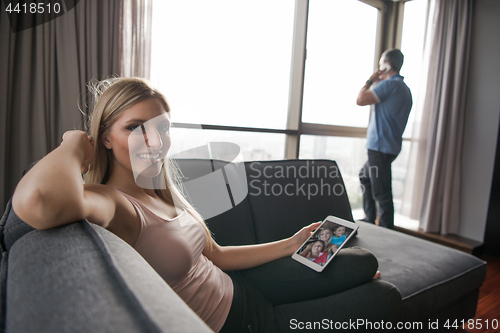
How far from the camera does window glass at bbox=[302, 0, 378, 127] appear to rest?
9.92 ft

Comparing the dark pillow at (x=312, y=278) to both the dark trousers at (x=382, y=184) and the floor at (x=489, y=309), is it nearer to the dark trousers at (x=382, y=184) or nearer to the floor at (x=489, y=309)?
the floor at (x=489, y=309)

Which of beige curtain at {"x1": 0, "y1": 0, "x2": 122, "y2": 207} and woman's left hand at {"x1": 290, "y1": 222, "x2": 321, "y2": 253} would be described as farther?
beige curtain at {"x1": 0, "y1": 0, "x2": 122, "y2": 207}

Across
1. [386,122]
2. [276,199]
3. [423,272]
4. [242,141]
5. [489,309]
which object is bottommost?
[489,309]

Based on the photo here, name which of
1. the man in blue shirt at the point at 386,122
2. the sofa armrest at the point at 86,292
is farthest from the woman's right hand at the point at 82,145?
the man in blue shirt at the point at 386,122

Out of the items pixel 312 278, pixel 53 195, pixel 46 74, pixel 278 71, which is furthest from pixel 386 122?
pixel 53 195

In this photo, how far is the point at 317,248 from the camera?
1077 millimetres

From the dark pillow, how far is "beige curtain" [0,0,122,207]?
4.76 ft

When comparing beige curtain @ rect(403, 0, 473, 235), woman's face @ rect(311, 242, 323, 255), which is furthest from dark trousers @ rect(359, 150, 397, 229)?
woman's face @ rect(311, 242, 323, 255)

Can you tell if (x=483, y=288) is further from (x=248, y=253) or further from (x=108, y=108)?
(x=108, y=108)

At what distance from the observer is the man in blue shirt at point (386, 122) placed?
260 centimetres

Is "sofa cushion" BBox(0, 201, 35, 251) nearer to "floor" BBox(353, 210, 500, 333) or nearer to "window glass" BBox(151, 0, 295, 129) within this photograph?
"window glass" BBox(151, 0, 295, 129)

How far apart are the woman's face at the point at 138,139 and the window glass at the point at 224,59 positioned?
4.21 ft

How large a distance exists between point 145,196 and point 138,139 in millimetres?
184

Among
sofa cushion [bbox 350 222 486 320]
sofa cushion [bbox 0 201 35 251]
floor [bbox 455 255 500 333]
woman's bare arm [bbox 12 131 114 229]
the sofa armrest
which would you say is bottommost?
floor [bbox 455 255 500 333]
